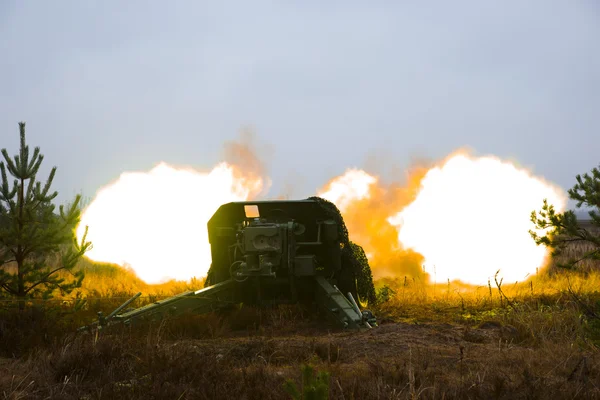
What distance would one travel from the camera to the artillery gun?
9797 millimetres

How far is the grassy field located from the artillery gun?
1.18ft

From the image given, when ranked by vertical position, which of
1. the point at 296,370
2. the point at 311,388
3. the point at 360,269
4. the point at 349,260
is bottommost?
the point at 296,370

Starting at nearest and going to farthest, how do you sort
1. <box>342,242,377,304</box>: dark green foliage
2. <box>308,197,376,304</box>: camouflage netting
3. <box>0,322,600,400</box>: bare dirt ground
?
<box>0,322,600,400</box>: bare dirt ground, <box>308,197,376,304</box>: camouflage netting, <box>342,242,377,304</box>: dark green foliage

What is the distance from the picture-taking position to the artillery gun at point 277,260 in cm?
980

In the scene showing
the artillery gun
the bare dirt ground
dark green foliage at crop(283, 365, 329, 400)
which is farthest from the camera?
the artillery gun

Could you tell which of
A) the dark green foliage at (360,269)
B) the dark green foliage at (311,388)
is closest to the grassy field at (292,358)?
the dark green foliage at (311,388)

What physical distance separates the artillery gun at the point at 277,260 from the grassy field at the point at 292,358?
36cm

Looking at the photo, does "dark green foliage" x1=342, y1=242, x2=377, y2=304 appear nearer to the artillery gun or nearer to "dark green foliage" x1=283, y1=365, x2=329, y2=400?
the artillery gun

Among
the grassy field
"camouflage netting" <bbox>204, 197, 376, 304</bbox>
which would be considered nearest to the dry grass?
the grassy field

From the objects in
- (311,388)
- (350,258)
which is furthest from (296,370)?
(350,258)

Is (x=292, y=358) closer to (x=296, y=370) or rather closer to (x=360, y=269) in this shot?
(x=296, y=370)

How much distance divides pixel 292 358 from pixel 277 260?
353 cm

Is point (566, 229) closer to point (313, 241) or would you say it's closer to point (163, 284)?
point (313, 241)

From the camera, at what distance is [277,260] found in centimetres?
995
